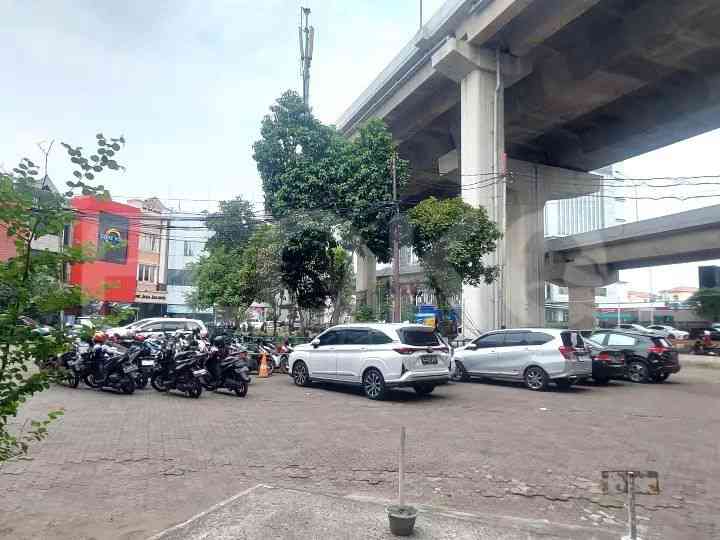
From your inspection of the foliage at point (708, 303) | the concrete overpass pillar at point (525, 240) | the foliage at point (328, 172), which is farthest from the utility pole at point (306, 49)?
the foliage at point (708, 303)

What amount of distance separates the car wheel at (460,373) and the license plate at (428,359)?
4.04 metres

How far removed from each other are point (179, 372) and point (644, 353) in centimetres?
1291

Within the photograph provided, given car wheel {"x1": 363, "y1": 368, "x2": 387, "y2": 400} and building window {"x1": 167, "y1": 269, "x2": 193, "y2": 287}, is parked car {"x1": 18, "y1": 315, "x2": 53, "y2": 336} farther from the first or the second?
building window {"x1": 167, "y1": 269, "x2": 193, "y2": 287}

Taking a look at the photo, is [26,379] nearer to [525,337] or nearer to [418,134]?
[525,337]

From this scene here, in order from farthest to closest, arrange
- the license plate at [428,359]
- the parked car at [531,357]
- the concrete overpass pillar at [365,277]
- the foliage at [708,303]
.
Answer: the foliage at [708,303], the concrete overpass pillar at [365,277], the parked car at [531,357], the license plate at [428,359]

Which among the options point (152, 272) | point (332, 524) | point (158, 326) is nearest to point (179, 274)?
point (152, 272)

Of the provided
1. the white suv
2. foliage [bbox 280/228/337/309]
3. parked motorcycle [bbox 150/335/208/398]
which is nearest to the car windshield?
the white suv

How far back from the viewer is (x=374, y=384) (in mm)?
12547

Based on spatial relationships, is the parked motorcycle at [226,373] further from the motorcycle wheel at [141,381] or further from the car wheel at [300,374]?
the car wheel at [300,374]

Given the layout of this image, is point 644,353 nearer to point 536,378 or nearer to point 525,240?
point 536,378

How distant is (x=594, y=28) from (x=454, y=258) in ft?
40.1

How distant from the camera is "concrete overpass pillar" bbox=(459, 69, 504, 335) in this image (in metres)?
23.7

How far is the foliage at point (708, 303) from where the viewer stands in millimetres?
48188

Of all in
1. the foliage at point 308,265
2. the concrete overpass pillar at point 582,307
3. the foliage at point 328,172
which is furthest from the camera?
the concrete overpass pillar at point 582,307
